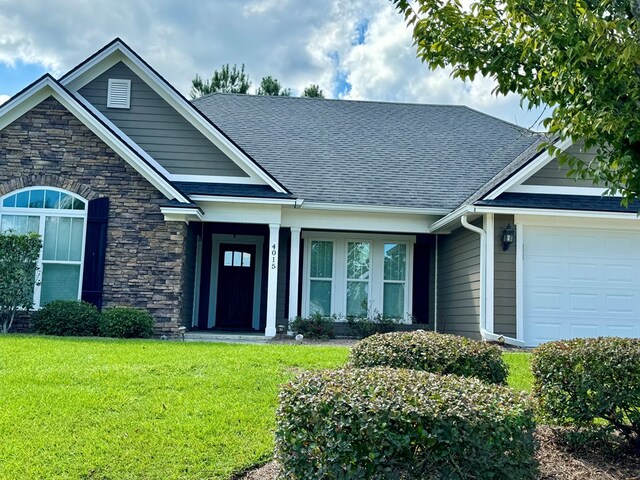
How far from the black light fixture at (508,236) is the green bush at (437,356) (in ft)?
20.3

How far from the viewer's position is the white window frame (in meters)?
13.7

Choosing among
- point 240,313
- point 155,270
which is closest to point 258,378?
point 155,270

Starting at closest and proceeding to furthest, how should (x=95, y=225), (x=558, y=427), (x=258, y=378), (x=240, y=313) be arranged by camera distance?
(x=558, y=427) < (x=258, y=378) < (x=95, y=225) < (x=240, y=313)

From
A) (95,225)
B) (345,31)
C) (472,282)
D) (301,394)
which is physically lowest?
(301,394)

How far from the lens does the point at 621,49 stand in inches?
149

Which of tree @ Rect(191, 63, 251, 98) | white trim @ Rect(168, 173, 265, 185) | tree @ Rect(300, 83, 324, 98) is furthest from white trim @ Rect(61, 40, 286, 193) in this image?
tree @ Rect(300, 83, 324, 98)

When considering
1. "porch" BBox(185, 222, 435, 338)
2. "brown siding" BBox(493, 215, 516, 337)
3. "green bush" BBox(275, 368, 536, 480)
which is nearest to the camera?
"green bush" BBox(275, 368, 536, 480)

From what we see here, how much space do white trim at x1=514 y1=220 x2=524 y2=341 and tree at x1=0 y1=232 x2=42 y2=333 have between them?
8.78 m

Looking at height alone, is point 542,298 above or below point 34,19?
below

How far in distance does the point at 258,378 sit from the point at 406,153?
994 cm

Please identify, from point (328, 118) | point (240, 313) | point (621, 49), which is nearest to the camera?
point (621, 49)

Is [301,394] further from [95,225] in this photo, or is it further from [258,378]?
[95,225]

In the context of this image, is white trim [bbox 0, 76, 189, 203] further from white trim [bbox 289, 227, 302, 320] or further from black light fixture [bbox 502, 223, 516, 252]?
black light fixture [bbox 502, 223, 516, 252]

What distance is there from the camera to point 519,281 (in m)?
11.2
